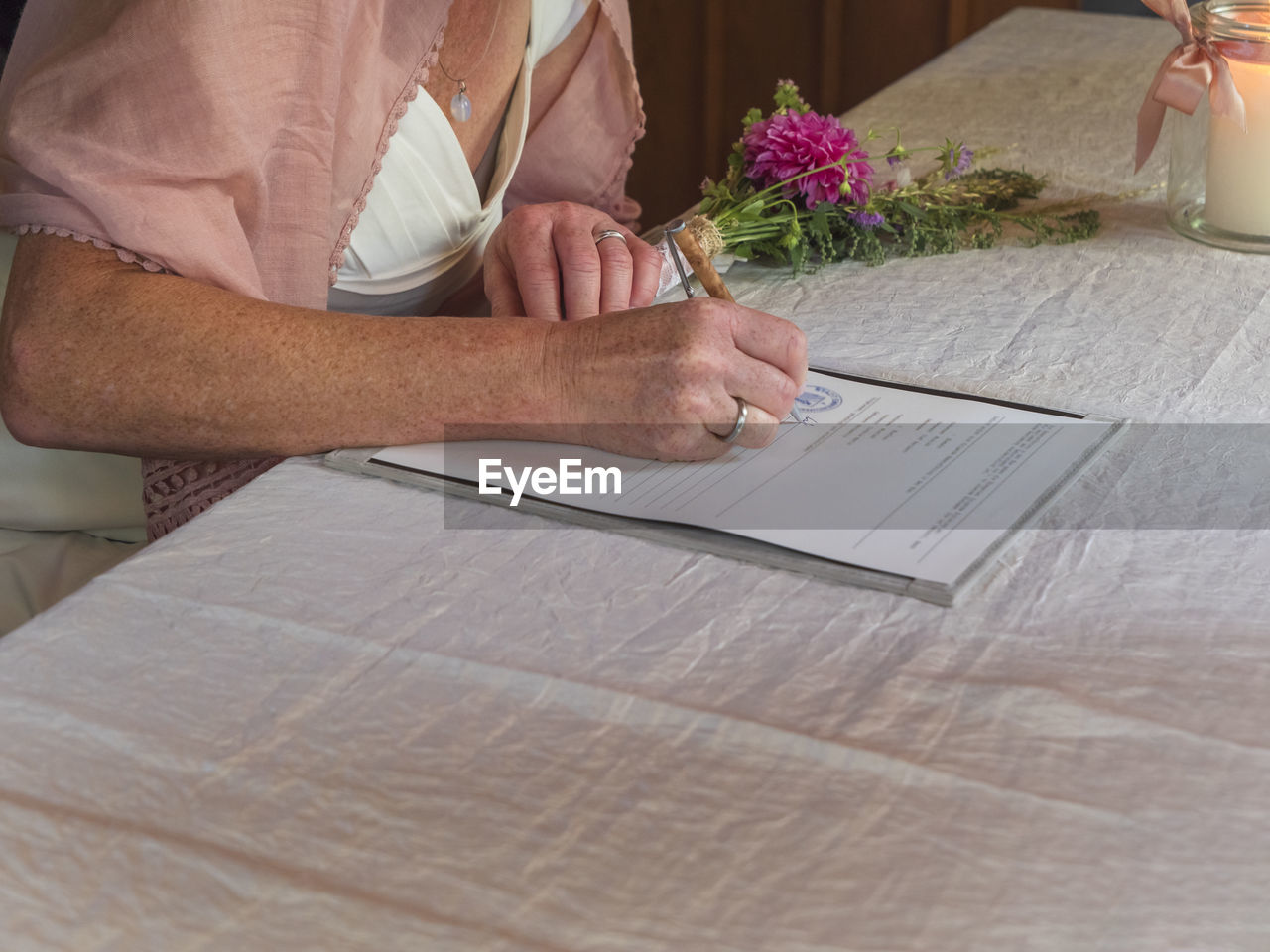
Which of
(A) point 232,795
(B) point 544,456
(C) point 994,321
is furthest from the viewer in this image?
(C) point 994,321

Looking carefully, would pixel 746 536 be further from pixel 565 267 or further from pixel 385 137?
pixel 385 137

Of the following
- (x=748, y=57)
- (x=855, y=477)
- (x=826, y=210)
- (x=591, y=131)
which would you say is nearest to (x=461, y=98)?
(x=591, y=131)

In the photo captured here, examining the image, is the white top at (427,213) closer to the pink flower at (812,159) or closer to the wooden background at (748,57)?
the pink flower at (812,159)

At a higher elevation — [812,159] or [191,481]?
[812,159]

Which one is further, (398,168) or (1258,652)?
(398,168)

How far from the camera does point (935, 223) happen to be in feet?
3.93

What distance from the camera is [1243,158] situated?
3.61ft

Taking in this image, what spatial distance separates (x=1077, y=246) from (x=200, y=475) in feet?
2.62

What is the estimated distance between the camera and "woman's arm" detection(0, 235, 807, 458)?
0.78 meters

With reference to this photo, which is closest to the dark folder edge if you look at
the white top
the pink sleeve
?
the white top

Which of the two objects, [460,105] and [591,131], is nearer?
[460,105]

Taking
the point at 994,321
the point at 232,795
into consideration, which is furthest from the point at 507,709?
the point at 994,321

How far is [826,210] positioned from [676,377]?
0.44 meters

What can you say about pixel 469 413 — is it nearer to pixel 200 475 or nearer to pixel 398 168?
pixel 200 475
